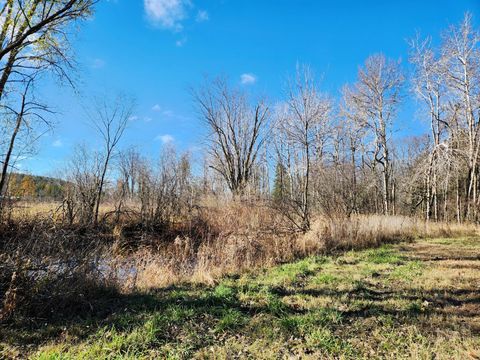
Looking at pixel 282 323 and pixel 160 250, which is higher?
pixel 282 323

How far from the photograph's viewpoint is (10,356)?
129 inches

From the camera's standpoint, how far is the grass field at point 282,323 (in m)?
3.39

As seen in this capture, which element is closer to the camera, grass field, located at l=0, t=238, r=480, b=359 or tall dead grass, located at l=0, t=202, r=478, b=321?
grass field, located at l=0, t=238, r=480, b=359

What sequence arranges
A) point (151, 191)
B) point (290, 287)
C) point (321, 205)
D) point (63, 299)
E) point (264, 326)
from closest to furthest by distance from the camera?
point (264, 326) → point (63, 299) → point (290, 287) → point (321, 205) → point (151, 191)

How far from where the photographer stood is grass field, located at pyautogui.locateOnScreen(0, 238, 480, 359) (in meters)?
3.39

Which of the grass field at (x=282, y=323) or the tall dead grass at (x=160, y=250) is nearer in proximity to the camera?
the grass field at (x=282, y=323)

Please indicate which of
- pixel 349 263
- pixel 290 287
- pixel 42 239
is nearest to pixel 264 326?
pixel 290 287

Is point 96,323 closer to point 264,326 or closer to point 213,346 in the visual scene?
point 213,346

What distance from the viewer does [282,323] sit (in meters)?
4.03

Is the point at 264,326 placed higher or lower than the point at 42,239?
lower

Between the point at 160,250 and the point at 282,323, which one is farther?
the point at 160,250

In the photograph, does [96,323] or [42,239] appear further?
[42,239]

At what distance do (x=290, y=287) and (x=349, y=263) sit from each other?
319cm

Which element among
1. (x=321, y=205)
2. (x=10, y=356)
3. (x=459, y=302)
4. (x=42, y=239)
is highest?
(x=321, y=205)
